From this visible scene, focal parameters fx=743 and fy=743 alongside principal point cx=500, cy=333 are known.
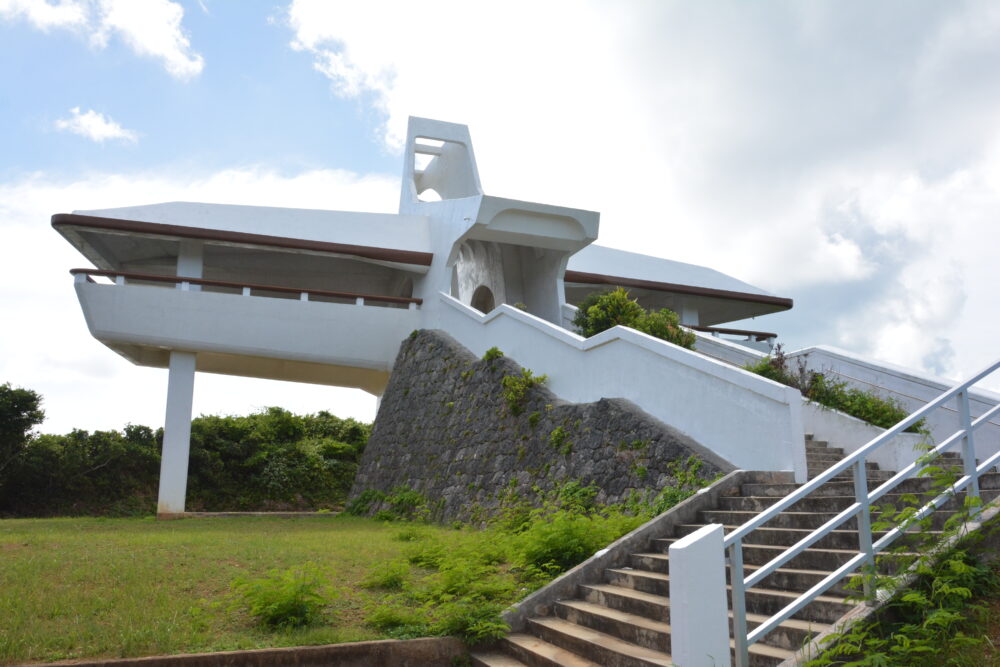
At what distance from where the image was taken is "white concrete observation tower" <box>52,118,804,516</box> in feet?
56.1

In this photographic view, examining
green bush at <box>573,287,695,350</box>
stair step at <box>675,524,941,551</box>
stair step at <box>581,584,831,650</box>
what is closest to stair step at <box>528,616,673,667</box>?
stair step at <box>581,584,831,650</box>

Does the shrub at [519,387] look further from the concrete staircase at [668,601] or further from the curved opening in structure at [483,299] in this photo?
the curved opening in structure at [483,299]

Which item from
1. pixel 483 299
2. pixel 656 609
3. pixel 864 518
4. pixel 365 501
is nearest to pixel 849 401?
pixel 656 609

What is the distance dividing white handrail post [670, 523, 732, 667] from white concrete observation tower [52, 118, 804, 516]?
9.25 meters

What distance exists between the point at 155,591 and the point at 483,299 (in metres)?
15.5

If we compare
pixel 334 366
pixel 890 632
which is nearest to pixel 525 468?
pixel 890 632

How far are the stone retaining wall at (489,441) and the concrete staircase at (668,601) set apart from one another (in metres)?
1.81

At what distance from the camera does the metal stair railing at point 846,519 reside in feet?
13.9

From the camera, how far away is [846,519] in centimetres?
445

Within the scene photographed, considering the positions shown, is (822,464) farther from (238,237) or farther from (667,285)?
(238,237)

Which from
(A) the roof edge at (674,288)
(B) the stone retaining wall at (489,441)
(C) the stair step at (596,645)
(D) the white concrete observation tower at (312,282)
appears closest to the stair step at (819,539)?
(C) the stair step at (596,645)

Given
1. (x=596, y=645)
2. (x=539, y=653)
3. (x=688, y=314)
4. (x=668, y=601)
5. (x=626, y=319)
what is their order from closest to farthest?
(x=596, y=645)
(x=539, y=653)
(x=668, y=601)
(x=626, y=319)
(x=688, y=314)

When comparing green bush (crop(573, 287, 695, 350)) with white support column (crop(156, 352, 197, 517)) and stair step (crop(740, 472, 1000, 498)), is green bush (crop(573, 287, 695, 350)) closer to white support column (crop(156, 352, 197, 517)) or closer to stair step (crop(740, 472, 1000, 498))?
stair step (crop(740, 472, 1000, 498))

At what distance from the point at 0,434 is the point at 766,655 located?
2269cm
